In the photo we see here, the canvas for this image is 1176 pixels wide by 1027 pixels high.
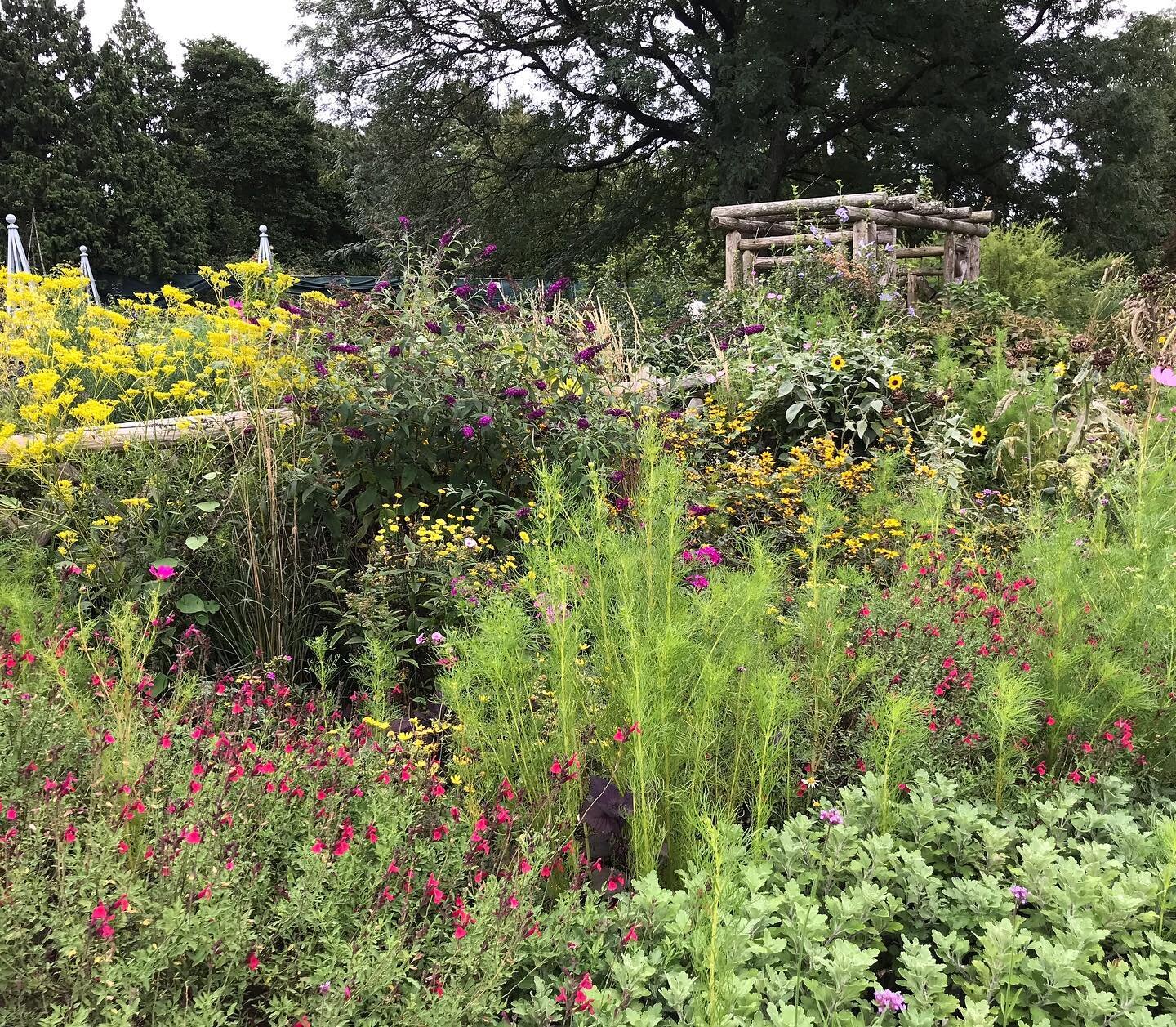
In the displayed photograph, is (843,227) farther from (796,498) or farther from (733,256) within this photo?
(796,498)

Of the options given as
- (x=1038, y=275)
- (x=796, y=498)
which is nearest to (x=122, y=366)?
(x=796, y=498)

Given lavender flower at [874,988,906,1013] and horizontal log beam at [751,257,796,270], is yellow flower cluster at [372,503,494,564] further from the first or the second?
horizontal log beam at [751,257,796,270]

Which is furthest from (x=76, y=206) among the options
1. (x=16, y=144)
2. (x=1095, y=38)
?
(x=1095, y=38)

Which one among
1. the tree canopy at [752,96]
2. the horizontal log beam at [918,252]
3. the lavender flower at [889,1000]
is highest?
the tree canopy at [752,96]

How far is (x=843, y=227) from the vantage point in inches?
353

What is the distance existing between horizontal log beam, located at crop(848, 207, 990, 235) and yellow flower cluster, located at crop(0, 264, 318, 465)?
19.6 feet

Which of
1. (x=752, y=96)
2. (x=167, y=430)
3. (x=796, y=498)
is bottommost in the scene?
(x=796, y=498)

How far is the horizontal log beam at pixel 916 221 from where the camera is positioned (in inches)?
314

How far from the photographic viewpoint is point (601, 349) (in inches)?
197

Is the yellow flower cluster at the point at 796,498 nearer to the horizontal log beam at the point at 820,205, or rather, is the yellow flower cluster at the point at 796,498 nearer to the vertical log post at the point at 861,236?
the vertical log post at the point at 861,236

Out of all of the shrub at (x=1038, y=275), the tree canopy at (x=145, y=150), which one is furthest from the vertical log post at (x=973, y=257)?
the tree canopy at (x=145, y=150)

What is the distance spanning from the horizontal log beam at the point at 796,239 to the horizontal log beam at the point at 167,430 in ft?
19.0

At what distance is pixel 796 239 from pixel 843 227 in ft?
5.53

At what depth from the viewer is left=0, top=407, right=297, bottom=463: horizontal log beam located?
122 inches
